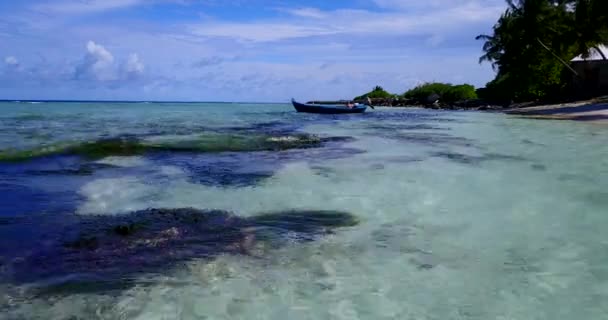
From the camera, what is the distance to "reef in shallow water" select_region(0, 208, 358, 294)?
4582mm

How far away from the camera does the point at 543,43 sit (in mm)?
46656

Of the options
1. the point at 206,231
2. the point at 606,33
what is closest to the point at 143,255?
the point at 206,231

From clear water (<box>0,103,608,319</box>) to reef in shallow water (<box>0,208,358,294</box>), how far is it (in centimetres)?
22

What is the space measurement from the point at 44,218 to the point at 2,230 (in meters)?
0.65

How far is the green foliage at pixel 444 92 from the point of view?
6669 centimetres

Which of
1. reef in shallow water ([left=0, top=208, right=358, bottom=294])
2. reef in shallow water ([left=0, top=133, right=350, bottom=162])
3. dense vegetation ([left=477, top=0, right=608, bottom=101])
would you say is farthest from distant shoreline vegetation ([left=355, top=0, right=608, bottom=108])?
reef in shallow water ([left=0, top=208, right=358, bottom=294])

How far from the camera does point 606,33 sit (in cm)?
4138

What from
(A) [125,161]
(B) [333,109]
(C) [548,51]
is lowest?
(A) [125,161]

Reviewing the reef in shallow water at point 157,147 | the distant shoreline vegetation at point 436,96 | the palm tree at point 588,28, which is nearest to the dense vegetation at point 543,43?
the palm tree at point 588,28

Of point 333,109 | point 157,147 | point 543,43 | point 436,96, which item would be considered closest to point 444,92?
point 436,96

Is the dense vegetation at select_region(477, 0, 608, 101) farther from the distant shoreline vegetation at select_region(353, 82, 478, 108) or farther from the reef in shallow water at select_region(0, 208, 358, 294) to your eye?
the reef in shallow water at select_region(0, 208, 358, 294)

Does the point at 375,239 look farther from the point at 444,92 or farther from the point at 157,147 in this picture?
the point at 444,92

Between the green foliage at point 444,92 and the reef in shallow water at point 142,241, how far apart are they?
6186 centimetres

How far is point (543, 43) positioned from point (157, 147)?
40154 millimetres
